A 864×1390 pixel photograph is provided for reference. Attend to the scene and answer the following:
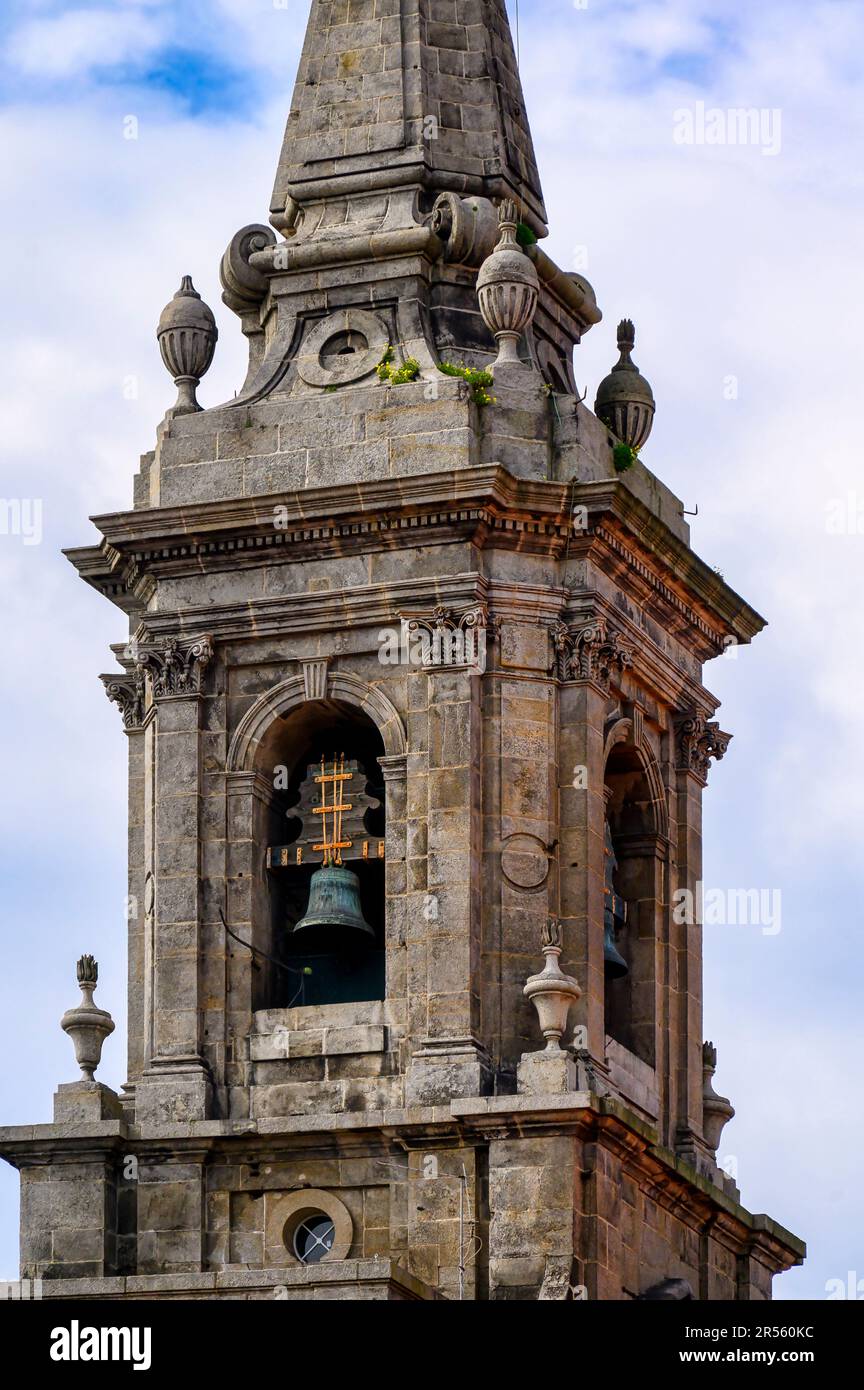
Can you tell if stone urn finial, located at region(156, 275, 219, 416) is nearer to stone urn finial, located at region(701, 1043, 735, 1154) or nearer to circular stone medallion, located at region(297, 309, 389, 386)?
circular stone medallion, located at region(297, 309, 389, 386)

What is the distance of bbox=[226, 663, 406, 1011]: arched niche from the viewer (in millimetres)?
72756

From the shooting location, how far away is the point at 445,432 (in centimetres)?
7306

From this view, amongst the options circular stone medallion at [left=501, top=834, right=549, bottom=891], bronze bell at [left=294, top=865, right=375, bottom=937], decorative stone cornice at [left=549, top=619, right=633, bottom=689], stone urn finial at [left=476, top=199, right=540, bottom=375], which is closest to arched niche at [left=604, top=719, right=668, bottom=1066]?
decorative stone cornice at [left=549, top=619, right=633, bottom=689]

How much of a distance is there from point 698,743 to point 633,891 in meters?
2.31

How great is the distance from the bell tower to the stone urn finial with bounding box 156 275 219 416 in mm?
51

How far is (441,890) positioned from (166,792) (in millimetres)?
4036

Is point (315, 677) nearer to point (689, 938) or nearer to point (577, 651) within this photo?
point (577, 651)

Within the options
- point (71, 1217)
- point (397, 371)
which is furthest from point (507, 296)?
point (71, 1217)

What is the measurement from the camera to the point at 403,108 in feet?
249

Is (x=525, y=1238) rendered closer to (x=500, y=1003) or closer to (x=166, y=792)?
(x=500, y=1003)

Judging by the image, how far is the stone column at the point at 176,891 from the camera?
71750 mm

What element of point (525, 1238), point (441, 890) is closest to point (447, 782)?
point (441, 890)

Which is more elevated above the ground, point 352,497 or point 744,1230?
point 352,497

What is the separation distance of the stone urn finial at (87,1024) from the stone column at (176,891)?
0.62 metres
